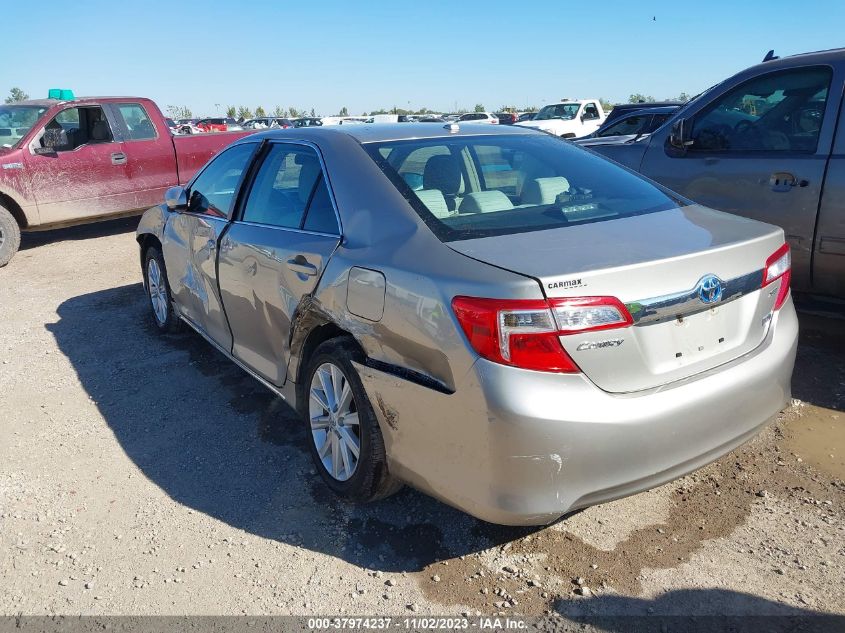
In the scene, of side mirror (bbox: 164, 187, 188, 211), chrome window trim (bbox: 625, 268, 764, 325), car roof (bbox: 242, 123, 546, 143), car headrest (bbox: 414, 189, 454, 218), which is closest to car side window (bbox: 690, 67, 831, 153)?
car roof (bbox: 242, 123, 546, 143)

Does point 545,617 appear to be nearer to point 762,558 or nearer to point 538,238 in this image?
point 762,558

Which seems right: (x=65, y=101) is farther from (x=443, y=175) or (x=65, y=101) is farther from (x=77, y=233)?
(x=443, y=175)

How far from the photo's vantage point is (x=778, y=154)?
14.8 feet

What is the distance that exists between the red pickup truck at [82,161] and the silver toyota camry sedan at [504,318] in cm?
635

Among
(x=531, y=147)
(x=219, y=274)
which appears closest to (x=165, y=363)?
(x=219, y=274)

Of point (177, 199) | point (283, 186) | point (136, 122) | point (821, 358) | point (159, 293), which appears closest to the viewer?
point (283, 186)

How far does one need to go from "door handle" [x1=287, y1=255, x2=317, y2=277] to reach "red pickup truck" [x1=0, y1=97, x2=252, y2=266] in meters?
6.76

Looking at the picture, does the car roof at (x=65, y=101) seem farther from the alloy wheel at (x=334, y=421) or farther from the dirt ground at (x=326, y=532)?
the alloy wheel at (x=334, y=421)

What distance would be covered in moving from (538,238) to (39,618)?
226 centimetres

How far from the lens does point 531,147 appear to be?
11.8 ft

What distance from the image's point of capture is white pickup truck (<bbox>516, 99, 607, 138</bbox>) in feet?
76.9

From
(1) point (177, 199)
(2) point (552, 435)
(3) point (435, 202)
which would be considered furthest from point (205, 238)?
(2) point (552, 435)

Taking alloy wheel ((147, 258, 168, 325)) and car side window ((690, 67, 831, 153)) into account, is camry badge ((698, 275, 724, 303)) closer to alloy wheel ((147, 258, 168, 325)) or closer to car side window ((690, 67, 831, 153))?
car side window ((690, 67, 831, 153))

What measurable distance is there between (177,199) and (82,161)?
17.6 feet
